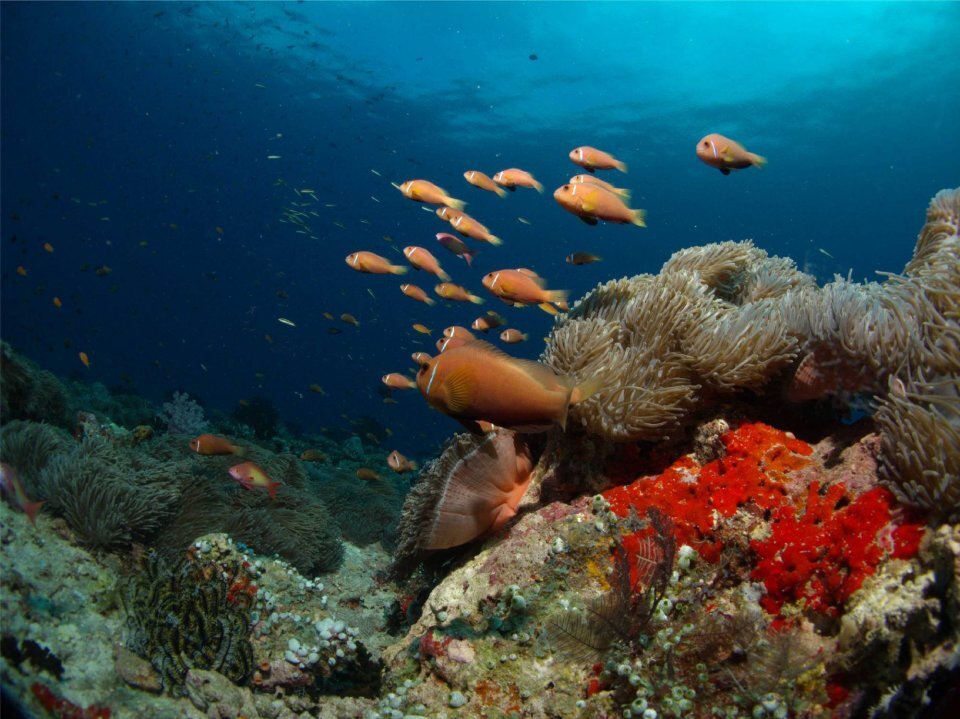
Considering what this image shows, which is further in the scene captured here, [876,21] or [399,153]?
[399,153]

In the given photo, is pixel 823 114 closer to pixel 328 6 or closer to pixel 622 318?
pixel 328 6

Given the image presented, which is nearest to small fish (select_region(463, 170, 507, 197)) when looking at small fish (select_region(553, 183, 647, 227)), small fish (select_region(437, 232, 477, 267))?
small fish (select_region(437, 232, 477, 267))

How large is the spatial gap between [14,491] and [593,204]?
4.26 metres

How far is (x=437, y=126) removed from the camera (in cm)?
4119

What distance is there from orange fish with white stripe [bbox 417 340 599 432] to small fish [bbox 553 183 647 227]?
1.70m

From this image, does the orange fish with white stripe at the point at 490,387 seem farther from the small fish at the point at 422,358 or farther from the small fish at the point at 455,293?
the small fish at the point at 455,293

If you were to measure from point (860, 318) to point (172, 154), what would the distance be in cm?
6895

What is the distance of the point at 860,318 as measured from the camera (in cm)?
307

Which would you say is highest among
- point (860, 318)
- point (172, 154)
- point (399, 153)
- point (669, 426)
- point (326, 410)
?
point (860, 318)

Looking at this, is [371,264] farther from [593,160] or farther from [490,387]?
[490,387]

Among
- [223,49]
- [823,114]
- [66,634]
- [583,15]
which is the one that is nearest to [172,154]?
[223,49]

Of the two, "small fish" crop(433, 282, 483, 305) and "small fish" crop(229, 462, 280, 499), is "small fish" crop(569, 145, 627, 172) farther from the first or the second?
"small fish" crop(229, 462, 280, 499)

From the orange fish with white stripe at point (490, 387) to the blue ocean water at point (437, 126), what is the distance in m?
3.30

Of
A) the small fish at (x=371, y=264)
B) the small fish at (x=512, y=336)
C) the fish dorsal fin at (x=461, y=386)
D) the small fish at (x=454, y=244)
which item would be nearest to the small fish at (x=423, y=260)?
the small fish at (x=371, y=264)
